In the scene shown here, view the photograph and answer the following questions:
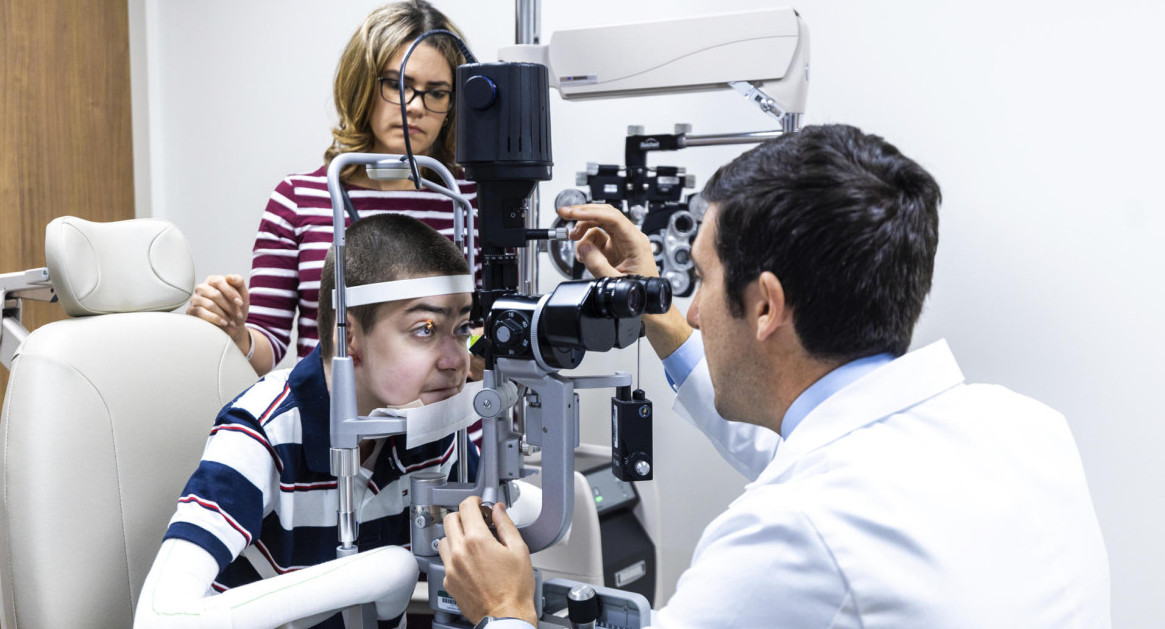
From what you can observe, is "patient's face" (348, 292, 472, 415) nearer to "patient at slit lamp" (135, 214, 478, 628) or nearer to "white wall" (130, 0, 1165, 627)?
"patient at slit lamp" (135, 214, 478, 628)

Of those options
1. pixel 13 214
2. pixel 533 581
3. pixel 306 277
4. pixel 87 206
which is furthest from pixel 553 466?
pixel 87 206

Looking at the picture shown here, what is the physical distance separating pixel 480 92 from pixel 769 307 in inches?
14.7

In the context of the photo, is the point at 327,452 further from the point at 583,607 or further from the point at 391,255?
the point at 583,607

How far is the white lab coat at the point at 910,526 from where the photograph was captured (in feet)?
2.51

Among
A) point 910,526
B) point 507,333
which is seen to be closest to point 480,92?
point 507,333

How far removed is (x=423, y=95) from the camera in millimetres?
1707

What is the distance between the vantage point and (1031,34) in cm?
206

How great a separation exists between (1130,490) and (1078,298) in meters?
0.43

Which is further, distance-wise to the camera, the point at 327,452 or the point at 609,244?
the point at 609,244

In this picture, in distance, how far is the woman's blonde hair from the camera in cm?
170

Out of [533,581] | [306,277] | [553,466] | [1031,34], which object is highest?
[1031,34]

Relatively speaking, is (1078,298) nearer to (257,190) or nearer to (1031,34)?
(1031,34)

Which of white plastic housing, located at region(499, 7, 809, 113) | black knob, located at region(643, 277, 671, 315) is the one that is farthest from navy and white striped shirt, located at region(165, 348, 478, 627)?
white plastic housing, located at region(499, 7, 809, 113)

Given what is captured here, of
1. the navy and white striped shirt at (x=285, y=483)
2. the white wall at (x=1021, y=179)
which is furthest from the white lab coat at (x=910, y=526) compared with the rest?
the white wall at (x=1021, y=179)
